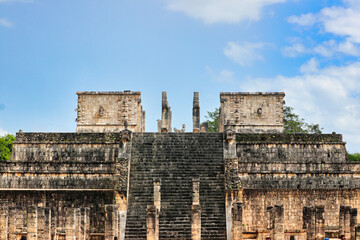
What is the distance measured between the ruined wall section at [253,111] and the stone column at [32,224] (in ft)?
51.8

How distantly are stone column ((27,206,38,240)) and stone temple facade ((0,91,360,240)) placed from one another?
4cm

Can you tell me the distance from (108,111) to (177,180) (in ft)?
35.4

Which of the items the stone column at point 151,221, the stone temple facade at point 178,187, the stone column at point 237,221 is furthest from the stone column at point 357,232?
the stone column at point 151,221

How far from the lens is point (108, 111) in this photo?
113ft

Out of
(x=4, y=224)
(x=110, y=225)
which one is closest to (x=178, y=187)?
(x=110, y=225)

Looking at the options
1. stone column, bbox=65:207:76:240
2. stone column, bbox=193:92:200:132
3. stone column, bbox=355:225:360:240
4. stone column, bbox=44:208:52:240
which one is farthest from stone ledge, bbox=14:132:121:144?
stone column, bbox=355:225:360:240

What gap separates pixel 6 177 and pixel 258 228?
1251cm

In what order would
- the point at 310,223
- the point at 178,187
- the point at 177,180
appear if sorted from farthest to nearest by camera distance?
1. the point at 177,180
2. the point at 178,187
3. the point at 310,223

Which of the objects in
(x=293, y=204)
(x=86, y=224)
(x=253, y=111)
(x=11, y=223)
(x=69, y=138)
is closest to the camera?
(x=11, y=223)

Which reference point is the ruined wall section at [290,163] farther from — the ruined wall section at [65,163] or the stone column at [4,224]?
the stone column at [4,224]

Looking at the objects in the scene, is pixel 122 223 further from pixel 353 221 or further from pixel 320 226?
pixel 353 221

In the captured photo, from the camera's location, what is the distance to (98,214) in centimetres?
2502

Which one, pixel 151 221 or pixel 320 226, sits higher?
pixel 151 221

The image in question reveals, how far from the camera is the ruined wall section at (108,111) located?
113 ft
